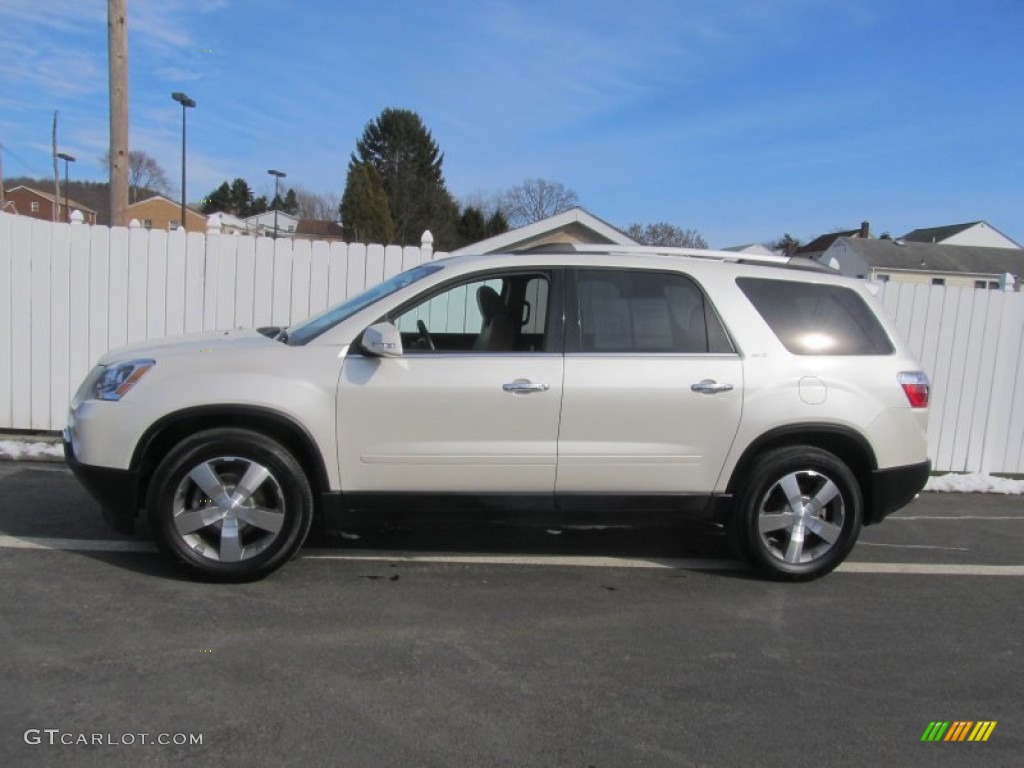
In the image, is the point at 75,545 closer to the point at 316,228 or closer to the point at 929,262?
the point at 929,262

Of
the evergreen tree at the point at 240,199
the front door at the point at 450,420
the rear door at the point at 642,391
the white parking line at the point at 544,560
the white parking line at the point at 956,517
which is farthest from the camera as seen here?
the evergreen tree at the point at 240,199

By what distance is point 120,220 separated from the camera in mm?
8648

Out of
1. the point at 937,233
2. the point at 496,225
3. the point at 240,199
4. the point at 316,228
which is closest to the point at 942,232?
the point at 937,233

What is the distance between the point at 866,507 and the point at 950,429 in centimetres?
420

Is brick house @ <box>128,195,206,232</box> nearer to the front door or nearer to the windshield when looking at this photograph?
the windshield

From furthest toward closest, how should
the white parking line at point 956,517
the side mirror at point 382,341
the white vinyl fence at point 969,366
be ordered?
the white vinyl fence at point 969,366, the white parking line at point 956,517, the side mirror at point 382,341

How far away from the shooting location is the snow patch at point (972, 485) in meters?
7.41

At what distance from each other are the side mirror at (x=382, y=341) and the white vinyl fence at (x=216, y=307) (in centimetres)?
389

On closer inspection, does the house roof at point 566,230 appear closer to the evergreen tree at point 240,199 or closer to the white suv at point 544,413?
the white suv at point 544,413

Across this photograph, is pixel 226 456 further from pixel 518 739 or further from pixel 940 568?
pixel 940 568

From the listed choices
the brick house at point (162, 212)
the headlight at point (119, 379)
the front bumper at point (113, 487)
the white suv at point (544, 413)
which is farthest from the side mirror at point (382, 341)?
the brick house at point (162, 212)

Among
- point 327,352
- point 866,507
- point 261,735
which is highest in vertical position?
point 327,352

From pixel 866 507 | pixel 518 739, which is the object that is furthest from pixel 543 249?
pixel 518 739

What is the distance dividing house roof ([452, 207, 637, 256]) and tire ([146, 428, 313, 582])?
1075 cm
